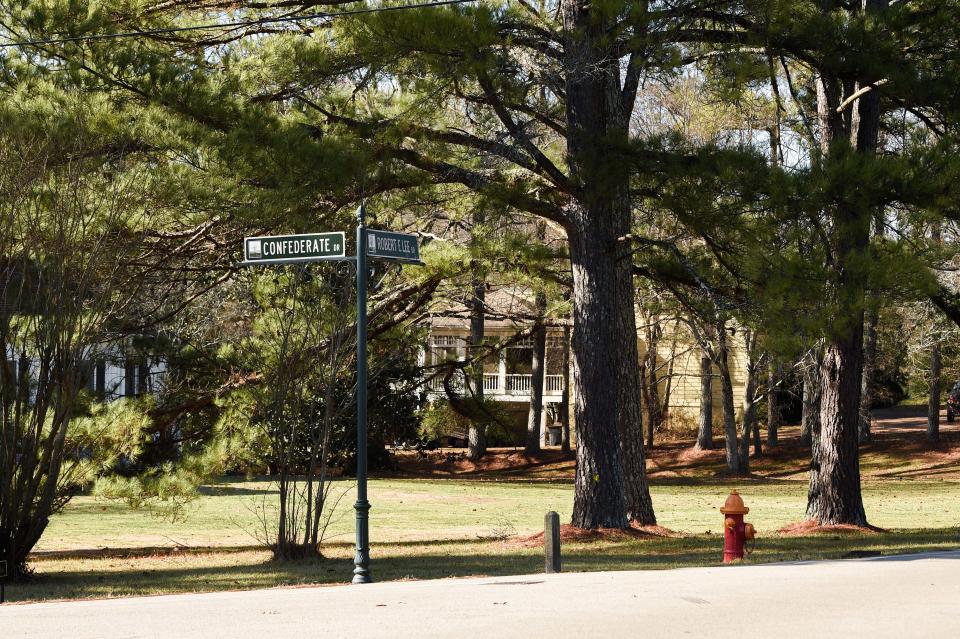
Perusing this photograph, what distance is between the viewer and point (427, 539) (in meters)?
A: 19.8

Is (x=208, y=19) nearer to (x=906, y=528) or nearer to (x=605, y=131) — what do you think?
(x=605, y=131)

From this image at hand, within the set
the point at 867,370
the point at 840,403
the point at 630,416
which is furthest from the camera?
the point at 867,370

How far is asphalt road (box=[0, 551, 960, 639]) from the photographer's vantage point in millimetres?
8227

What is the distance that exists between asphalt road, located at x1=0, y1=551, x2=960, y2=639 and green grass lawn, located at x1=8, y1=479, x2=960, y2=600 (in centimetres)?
250

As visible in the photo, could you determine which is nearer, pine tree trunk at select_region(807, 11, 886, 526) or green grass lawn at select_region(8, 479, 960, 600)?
green grass lawn at select_region(8, 479, 960, 600)

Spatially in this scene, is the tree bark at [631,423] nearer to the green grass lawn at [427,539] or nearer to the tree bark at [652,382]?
the green grass lawn at [427,539]

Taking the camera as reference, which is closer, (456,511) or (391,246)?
(391,246)

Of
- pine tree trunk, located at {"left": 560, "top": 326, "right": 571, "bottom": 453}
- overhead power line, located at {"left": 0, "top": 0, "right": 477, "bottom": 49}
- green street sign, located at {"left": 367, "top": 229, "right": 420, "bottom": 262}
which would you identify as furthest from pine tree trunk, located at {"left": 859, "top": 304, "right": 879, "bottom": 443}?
green street sign, located at {"left": 367, "top": 229, "right": 420, "bottom": 262}

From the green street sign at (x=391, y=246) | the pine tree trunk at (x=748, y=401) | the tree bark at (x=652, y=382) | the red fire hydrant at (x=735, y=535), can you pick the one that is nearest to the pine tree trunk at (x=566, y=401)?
the tree bark at (x=652, y=382)

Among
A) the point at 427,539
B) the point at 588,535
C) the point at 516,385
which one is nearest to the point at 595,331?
the point at 588,535

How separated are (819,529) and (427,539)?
6167 millimetres

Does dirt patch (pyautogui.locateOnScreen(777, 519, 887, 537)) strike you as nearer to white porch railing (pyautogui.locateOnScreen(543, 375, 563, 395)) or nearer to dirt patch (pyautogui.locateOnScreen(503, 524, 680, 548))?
dirt patch (pyautogui.locateOnScreen(503, 524, 680, 548))

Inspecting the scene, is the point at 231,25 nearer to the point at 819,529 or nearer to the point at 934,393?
the point at 819,529

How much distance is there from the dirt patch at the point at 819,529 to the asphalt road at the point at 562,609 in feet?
22.2
